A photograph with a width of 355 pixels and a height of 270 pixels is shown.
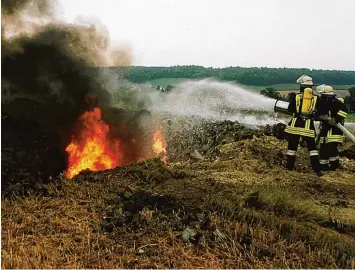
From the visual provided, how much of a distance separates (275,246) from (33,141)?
5642mm

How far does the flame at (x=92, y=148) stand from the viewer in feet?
30.9

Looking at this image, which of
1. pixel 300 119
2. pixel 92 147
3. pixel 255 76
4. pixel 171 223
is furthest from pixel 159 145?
pixel 255 76

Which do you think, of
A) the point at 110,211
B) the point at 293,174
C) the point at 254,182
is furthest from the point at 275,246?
the point at 293,174

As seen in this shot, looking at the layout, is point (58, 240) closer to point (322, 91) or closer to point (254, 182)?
point (254, 182)

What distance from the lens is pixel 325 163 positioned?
9.92 metres

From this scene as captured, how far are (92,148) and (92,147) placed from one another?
0.11 feet

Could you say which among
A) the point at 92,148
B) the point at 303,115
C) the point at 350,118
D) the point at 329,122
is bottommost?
the point at 350,118

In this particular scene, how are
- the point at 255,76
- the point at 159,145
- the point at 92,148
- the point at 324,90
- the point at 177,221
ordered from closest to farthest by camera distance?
the point at 177,221 → the point at 324,90 → the point at 92,148 → the point at 159,145 → the point at 255,76

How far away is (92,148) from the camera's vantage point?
9.95m

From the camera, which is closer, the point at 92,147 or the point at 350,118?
the point at 92,147

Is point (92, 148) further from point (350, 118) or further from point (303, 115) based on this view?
point (350, 118)

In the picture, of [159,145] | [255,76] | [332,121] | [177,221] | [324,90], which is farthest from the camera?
[255,76]

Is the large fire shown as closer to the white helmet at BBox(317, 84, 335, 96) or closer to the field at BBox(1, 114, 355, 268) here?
the field at BBox(1, 114, 355, 268)

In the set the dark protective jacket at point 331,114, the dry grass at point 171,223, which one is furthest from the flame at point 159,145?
the dark protective jacket at point 331,114
